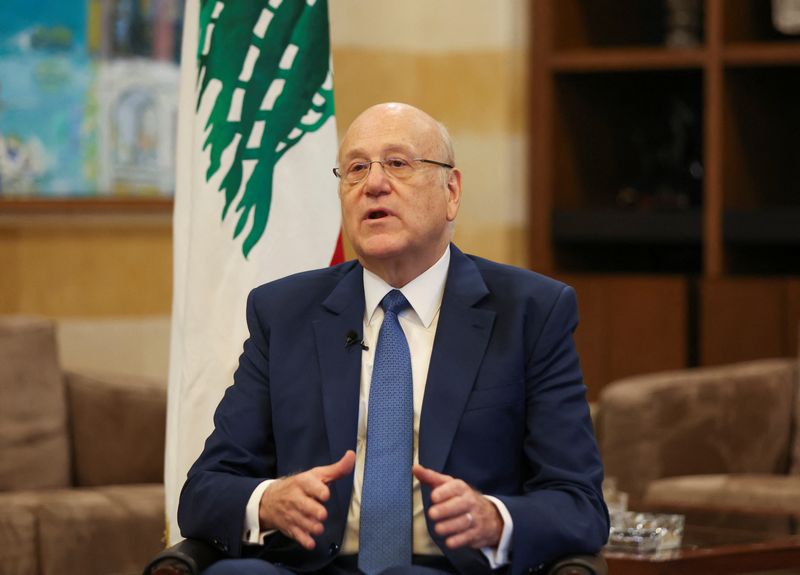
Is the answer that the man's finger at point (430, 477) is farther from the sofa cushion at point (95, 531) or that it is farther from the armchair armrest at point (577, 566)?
the sofa cushion at point (95, 531)

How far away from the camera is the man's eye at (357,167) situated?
92.4 inches

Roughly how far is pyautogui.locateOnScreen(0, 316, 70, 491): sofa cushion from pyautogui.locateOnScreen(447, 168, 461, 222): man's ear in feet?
6.48

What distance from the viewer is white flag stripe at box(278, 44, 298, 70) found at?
2.84 m

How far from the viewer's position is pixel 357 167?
2.36m

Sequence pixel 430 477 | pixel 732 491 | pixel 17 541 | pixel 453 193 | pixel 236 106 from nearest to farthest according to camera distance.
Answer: pixel 430 477
pixel 453 193
pixel 236 106
pixel 17 541
pixel 732 491

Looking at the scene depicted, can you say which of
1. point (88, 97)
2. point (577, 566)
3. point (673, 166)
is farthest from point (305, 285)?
point (673, 166)

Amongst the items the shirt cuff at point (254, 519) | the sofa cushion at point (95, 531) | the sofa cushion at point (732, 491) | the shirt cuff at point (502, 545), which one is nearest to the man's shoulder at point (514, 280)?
the shirt cuff at point (502, 545)

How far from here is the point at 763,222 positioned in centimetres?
478

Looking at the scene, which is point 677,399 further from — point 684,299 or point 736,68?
point 736,68

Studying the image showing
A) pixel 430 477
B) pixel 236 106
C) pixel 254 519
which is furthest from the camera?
pixel 236 106

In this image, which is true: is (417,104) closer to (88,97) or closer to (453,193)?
(88,97)

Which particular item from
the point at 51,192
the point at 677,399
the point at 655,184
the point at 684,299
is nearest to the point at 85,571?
the point at 51,192

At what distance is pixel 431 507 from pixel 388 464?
0.23 m

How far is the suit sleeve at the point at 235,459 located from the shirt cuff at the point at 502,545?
1.30ft
